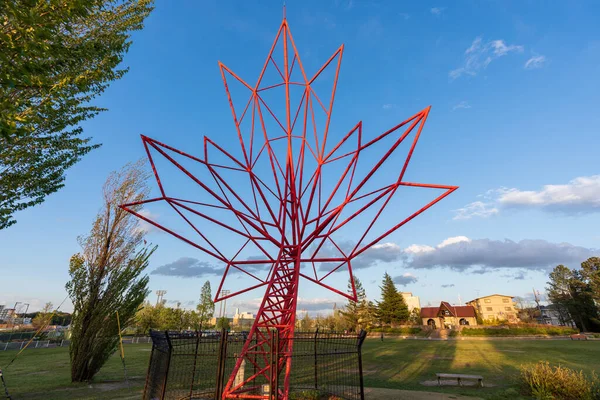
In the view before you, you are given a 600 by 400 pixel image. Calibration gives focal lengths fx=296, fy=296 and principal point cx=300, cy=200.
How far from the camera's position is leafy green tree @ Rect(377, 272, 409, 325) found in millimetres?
55156

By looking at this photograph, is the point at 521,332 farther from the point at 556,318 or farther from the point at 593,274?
the point at 556,318

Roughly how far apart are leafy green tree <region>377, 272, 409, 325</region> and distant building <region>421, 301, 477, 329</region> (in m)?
13.6

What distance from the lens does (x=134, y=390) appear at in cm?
1178

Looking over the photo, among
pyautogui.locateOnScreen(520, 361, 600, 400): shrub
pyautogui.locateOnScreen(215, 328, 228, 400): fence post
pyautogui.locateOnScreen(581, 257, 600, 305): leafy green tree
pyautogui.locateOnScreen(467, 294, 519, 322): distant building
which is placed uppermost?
pyautogui.locateOnScreen(581, 257, 600, 305): leafy green tree

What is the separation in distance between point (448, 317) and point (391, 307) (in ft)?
62.9

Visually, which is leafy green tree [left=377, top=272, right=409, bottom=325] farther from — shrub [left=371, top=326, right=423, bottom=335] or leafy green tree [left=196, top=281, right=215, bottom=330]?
leafy green tree [left=196, top=281, right=215, bottom=330]

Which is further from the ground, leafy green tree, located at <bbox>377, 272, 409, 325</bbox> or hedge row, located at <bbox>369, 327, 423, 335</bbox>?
leafy green tree, located at <bbox>377, 272, 409, 325</bbox>

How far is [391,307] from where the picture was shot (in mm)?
55844

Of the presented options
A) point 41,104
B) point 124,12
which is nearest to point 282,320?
point 41,104

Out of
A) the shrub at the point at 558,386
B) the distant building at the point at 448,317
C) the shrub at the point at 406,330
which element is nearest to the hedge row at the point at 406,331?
the shrub at the point at 406,330

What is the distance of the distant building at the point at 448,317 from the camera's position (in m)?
64.9

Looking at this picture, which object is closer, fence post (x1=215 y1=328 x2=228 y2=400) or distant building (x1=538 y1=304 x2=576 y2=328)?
fence post (x1=215 y1=328 x2=228 y2=400)

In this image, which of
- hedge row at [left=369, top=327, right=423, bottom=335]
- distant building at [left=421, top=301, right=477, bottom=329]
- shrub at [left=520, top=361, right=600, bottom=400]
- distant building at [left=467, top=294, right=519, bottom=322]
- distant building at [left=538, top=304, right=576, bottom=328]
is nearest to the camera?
shrub at [left=520, top=361, right=600, bottom=400]

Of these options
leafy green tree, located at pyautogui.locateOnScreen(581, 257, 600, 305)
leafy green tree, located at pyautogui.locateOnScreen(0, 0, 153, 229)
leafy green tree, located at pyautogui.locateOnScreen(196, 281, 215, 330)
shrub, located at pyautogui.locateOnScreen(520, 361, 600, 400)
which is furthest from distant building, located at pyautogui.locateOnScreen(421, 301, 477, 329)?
leafy green tree, located at pyautogui.locateOnScreen(0, 0, 153, 229)
